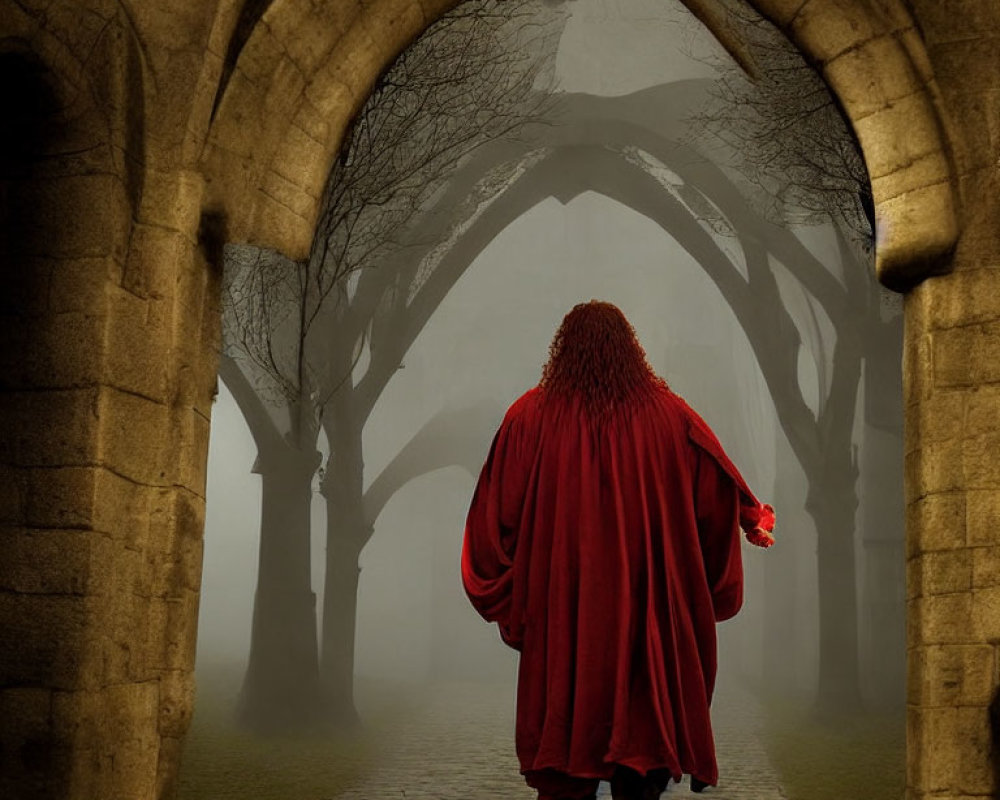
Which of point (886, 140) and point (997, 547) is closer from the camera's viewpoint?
point (997, 547)

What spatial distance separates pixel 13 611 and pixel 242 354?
27.3 ft

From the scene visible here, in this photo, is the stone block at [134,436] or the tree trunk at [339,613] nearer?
the stone block at [134,436]

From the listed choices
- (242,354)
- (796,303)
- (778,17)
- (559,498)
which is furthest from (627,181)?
(559,498)

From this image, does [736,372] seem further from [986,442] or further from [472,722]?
[986,442]

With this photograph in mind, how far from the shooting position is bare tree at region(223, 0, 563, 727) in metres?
10.6

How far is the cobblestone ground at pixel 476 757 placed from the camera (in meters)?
9.14

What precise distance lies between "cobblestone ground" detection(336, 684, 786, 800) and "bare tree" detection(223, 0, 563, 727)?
109 centimetres

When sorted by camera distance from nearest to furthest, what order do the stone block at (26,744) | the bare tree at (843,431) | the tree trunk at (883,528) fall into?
the stone block at (26,744) < the bare tree at (843,431) < the tree trunk at (883,528)

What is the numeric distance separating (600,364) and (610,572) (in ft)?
2.13

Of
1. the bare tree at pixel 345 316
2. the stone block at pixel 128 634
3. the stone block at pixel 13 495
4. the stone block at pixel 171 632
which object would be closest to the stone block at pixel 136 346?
the stone block at pixel 13 495

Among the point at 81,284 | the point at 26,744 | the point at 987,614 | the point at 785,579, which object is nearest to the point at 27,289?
the point at 81,284

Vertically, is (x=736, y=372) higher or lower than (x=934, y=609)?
higher

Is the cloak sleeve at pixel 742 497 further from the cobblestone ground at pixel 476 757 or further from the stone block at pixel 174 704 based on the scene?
the cobblestone ground at pixel 476 757

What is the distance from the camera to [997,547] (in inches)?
157
